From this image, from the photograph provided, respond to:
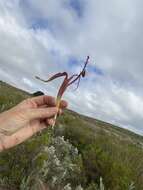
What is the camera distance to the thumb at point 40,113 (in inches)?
83.6

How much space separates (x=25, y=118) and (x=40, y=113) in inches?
3.3

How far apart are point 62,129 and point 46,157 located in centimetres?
545

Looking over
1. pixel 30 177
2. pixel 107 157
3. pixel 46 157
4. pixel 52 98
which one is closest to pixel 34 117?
pixel 52 98

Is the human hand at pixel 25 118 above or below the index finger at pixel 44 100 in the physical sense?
below

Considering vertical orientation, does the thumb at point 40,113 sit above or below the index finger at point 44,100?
below

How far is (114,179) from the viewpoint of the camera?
29.8ft

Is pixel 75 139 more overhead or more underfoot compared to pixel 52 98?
more overhead

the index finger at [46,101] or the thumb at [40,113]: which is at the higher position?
the index finger at [46,101]

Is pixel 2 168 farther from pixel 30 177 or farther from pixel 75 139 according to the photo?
pixel 75 139

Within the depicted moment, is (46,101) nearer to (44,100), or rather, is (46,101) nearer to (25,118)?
(44,100)

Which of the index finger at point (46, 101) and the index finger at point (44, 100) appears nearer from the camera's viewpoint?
the index finger at point (46, 101)

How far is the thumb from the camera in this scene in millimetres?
2123

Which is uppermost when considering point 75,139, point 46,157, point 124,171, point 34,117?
point 75,139

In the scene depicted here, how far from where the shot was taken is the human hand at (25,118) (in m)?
2.13
